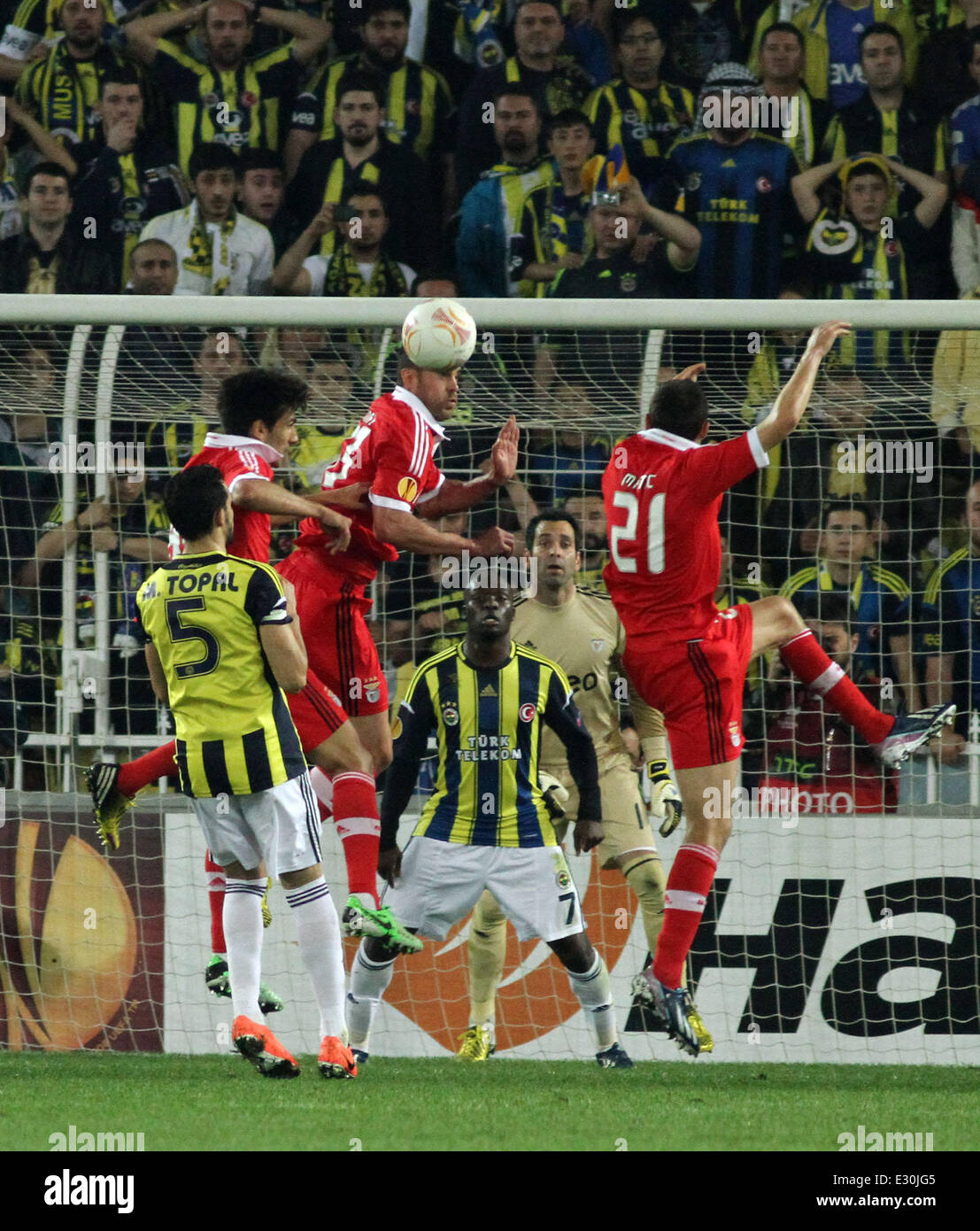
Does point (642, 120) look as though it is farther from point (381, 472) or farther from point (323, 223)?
point (381, 472)

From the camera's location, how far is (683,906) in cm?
657

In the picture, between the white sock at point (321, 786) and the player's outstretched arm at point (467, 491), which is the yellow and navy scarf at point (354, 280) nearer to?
the player's outstretched arm at point (467, 491)

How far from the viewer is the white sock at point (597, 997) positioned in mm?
6762

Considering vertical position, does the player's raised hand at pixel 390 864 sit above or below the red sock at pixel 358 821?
below

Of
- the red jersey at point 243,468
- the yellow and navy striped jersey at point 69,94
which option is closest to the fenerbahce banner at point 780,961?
the red jersey at point 243,468

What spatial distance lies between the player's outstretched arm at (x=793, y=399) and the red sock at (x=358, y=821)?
6.42 feet

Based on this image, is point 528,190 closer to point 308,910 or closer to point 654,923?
point 654,923

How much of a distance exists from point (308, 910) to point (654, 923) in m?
2.27

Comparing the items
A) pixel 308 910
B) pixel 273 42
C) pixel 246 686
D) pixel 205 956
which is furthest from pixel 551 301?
pixel 273 42

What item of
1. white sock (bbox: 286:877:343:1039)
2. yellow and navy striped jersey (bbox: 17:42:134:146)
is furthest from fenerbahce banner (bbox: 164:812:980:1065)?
yellow and navy striped jersey (bbox: 17:42:134:146)

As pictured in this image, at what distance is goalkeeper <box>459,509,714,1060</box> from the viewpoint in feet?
24.6

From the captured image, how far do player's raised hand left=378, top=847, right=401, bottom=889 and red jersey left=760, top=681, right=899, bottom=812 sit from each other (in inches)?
79.2

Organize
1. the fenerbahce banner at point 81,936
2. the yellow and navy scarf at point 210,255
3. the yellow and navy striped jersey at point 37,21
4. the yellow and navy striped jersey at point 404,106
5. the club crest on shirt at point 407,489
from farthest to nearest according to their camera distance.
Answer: the yellow and navy striped jersey at point 37,21
the yellow and navy striped jersey at point 404,106
the yellow and navy scarf at point 210,255
the fenerbahce banner at point 81,936
the club crest on shirt at point 407,489

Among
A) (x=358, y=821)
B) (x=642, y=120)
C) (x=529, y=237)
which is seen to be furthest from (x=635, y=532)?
(x=642, y=120)
